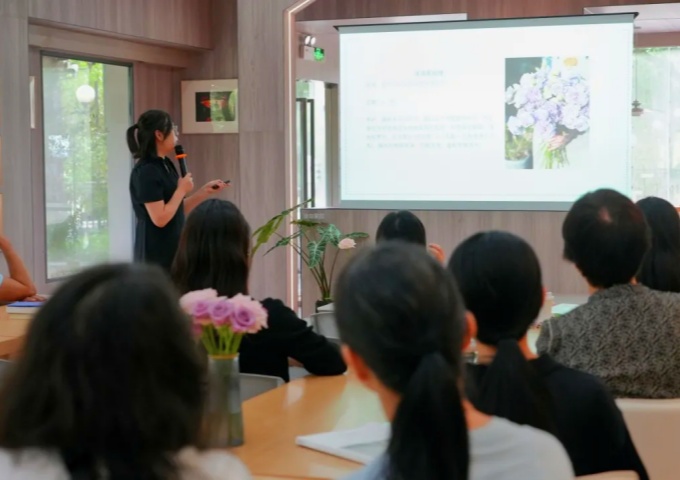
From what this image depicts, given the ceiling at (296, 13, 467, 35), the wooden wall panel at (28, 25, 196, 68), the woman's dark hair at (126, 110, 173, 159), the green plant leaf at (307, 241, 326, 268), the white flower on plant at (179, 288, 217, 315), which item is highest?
the ceiling at (296, 13, 467, 35)

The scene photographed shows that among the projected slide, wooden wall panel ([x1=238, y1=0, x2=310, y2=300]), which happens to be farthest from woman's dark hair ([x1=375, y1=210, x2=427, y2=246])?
wooden wall panel ([x1=238, y1=0, x2=310, y2=300])

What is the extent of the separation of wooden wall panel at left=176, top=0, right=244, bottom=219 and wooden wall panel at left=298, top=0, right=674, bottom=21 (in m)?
0.73

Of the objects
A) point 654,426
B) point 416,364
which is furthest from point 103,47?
point 416,364

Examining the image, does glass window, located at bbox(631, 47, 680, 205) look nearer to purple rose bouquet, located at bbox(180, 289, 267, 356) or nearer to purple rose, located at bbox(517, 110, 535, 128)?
purple rose, located at bbox(517, 110, 535, 128)

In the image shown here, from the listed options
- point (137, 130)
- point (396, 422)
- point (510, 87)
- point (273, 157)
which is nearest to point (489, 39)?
point (510, 87)

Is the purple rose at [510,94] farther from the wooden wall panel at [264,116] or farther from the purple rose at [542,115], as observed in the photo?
the wooden wall panel at [264,116]

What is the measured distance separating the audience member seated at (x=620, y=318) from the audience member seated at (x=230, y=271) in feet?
2.78

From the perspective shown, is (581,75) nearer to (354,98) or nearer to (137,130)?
(354,98)

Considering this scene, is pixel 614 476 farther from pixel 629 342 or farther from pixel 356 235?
pixel 356 235

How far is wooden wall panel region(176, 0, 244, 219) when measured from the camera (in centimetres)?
831

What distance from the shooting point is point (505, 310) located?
1713 millimetres

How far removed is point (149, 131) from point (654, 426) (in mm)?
3083

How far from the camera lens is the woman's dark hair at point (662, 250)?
9.52 feet

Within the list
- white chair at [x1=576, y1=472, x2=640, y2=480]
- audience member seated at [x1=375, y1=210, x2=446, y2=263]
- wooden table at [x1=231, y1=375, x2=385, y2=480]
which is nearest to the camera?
white chair at [x1=576, y1=472, x2=640, y2=480]
